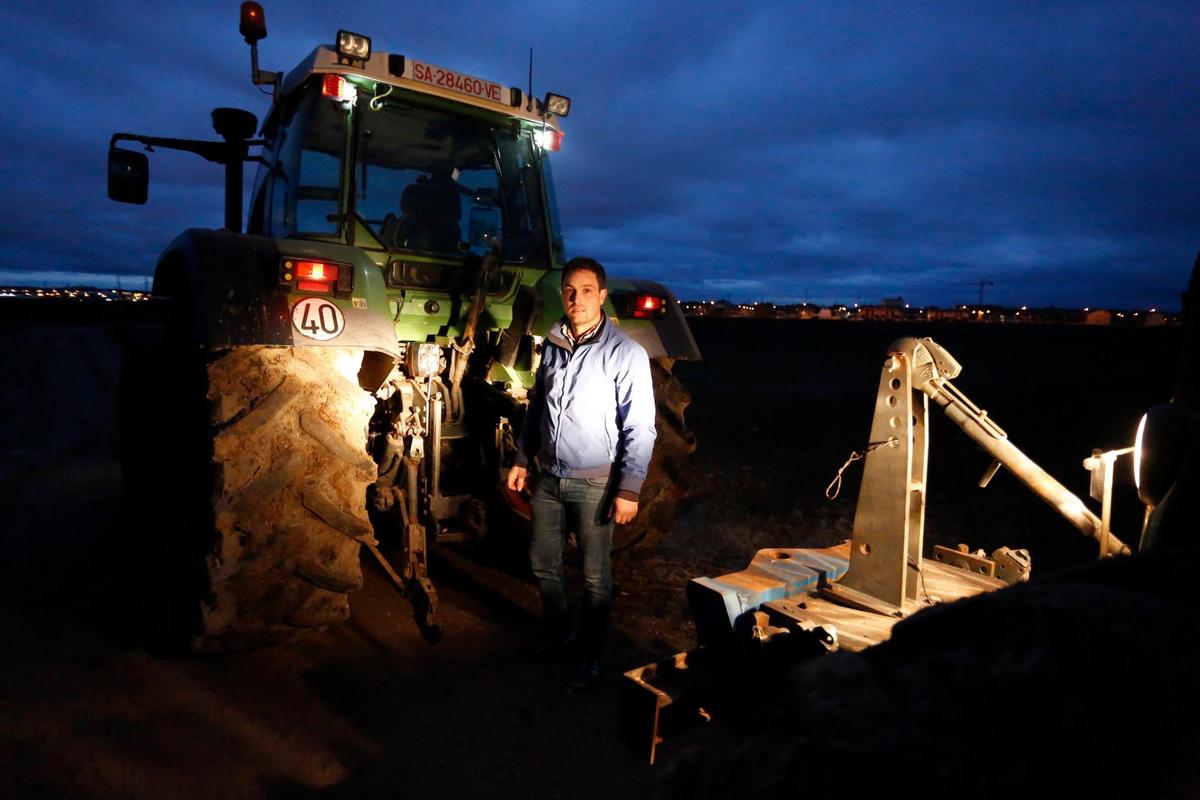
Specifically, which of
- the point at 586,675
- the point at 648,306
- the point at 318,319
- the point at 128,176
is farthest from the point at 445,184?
the point at 586,675

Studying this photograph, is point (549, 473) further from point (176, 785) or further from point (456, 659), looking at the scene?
point (176, 785)

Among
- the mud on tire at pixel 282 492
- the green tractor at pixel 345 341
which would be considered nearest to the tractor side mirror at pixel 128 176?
the green tractor at pixel 345 341

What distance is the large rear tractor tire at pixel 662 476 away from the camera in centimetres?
393

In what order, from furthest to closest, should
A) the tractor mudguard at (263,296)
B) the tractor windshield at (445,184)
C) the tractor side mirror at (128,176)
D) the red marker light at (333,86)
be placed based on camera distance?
1. the tractor side mirror at (128,176)
2. the tractor windshield at (445,184)
3. the red marker light at (333,86)
4. the tractor mudguard at (263,296)

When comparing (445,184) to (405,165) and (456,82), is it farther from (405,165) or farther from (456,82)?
(456,82)

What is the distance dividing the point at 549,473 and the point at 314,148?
2.29 meters

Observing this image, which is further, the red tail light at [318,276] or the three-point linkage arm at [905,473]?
the red tail light at [318,276]

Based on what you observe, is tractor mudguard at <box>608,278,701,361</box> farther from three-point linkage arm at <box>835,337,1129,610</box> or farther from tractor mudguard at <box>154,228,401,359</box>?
three-point linkage arm at <box>835,337,1129,610</box>

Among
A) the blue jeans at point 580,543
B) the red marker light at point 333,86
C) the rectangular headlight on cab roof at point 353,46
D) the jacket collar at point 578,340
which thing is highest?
the rectangular headlight on cab roof at point 353,46

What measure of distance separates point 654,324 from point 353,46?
7.02 ft

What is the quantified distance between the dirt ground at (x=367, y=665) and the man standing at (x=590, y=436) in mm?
487

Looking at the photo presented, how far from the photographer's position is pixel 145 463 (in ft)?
16.3

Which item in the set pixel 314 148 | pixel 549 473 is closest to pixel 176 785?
pixel 549 473

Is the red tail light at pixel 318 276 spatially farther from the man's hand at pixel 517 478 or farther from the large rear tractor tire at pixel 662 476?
the large rear tractor tire at pixel 662 476
